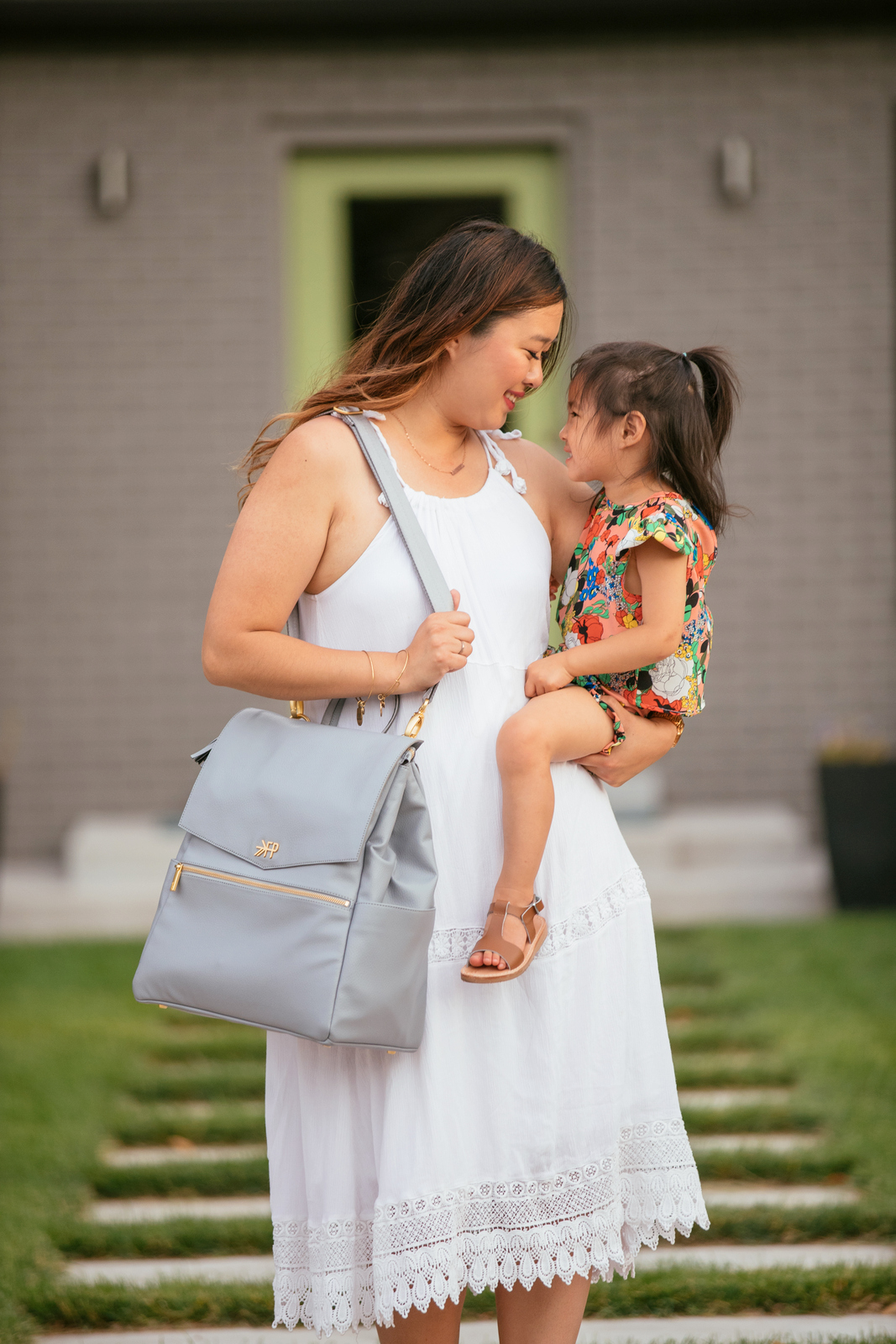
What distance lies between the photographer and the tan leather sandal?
72.9 inches

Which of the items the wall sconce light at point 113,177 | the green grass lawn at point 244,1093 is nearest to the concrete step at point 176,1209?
the green grass lawn at point 244,1093

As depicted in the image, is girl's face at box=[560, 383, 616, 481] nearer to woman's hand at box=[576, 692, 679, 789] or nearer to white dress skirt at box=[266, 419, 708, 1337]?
white dress skirt at box=[266, 419, 708, 1337]

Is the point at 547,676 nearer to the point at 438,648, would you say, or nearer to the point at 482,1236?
the point at 438,648

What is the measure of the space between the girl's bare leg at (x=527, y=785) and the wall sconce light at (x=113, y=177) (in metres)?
4.99

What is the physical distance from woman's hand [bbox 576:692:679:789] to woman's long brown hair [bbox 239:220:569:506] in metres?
0.57

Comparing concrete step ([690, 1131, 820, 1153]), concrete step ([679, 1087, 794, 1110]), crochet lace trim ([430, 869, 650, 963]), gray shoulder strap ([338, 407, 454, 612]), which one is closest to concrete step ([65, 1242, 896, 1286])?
concrete step ([690, 1131, 820, 1153])

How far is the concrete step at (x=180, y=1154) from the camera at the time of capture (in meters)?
3.59

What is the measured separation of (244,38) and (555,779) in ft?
17.3

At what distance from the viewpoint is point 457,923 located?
1980 mm

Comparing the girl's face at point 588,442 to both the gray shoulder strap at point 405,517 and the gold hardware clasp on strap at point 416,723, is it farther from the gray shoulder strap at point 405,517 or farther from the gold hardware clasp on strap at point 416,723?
the gold hardware clasp on strap at point 416,723

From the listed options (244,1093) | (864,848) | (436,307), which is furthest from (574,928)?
(864,848)

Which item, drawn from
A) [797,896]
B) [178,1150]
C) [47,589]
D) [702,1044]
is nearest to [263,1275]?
[178,1150]

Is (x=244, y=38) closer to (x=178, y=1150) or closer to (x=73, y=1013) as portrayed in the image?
(x=73, y=1013)

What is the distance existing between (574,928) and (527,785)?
0.23 m
